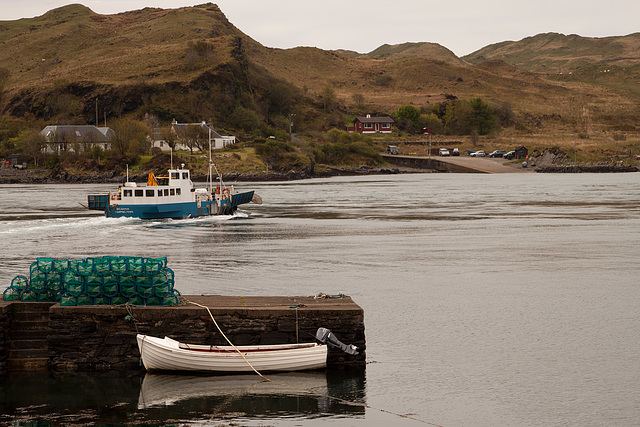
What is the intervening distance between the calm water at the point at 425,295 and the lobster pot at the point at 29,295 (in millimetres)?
2433

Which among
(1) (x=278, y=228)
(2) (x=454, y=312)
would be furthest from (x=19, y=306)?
(1) (x=278, y=228)

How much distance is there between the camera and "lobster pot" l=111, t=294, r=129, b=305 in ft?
69.8

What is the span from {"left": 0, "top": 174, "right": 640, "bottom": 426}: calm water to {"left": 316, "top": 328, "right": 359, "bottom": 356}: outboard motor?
34.6 inches

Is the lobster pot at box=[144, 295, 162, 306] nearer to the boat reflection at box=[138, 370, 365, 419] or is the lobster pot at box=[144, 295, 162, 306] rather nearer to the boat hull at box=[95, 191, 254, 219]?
the boat reflection at box=[138, 370, 365, 419]

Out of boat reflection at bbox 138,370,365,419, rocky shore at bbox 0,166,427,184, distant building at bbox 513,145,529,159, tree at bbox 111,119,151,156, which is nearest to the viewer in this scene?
boat reflection at bbox 138,370,365,419

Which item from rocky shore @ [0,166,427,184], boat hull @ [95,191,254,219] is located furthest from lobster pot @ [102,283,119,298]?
rocky shore @ [0,166,427,184]

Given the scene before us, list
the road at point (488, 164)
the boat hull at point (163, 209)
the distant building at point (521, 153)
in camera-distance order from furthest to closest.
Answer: the distant building at point (521, 153) → the road at point (488, 164) → the boat hull at point (163, 209)

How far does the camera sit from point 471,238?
53500 millimetres

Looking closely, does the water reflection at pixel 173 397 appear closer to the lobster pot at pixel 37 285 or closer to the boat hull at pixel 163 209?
the lobster pot at pixel 37 285

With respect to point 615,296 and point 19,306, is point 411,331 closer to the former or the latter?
point 615,296

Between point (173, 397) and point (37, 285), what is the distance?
5664mm

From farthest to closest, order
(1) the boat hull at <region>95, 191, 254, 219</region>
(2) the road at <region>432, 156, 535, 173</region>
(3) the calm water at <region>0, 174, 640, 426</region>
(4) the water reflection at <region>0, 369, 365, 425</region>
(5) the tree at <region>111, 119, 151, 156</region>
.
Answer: (2) the road at <region>432, 156, 535, 173</region> → (5) the tree at <region>111, 119, 151, 156</region> → (1) the boat hull at <region>95, 191, 254, 219</region> → (3) the calm water at <region>0, 174, 640, 426</region> → (4) the water reflection at <region>0, 369, 365, 425</region>

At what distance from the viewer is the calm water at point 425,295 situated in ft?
62.5

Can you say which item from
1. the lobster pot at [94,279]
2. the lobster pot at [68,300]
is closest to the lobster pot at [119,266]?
the lobster pot at [94,279]
